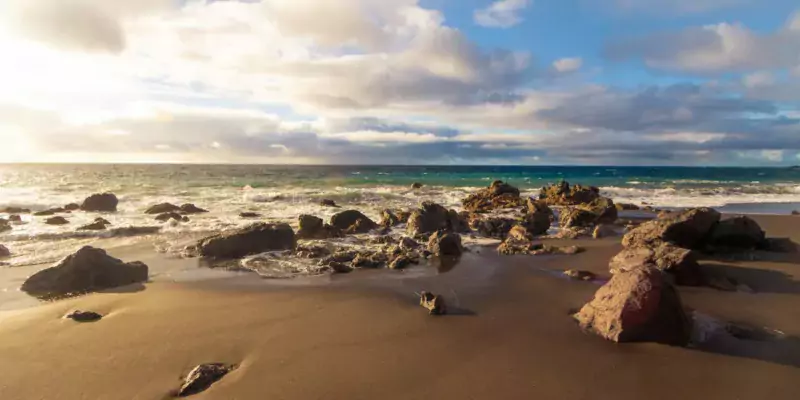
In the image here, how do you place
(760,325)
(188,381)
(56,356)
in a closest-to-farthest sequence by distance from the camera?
(188,381)
(56,356)
(760,325)

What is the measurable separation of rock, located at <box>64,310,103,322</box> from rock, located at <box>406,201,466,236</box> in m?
9.48

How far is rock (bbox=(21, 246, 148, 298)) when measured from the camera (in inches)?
322

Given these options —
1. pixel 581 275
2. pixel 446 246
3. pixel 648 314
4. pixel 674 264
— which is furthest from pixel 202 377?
pixel 674 264

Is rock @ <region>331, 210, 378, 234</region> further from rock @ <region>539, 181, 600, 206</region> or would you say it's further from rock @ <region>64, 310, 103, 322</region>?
rock @ <region>539, 181, 600, 206</region>

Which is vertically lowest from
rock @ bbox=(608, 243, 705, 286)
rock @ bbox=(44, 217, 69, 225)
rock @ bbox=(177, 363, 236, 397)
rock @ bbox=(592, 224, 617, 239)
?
rock @ bbox=(177, 363, 236, 397)

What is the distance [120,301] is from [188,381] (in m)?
3.84

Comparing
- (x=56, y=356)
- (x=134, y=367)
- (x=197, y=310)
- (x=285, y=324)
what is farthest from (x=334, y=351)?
(x=56, y=356)

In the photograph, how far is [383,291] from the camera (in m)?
7.92

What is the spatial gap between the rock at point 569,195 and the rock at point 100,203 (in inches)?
942

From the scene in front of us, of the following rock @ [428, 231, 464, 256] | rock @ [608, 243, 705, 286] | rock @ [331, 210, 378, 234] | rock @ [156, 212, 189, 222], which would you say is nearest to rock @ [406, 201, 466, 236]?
rock @ [331, 210, 378, 234]

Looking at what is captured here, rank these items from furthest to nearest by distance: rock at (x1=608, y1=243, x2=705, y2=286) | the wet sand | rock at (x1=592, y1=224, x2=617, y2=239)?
1. rock at (x1=592, y1=224, x2=617, y2=239)
2. rock at (x1=608, y1=243, x2=705, y2=286)
3. the wet sand

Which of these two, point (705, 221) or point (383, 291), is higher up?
point (705, 221)

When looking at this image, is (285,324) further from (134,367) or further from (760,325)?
(760,325)

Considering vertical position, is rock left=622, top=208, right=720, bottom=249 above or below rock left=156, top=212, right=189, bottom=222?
above
